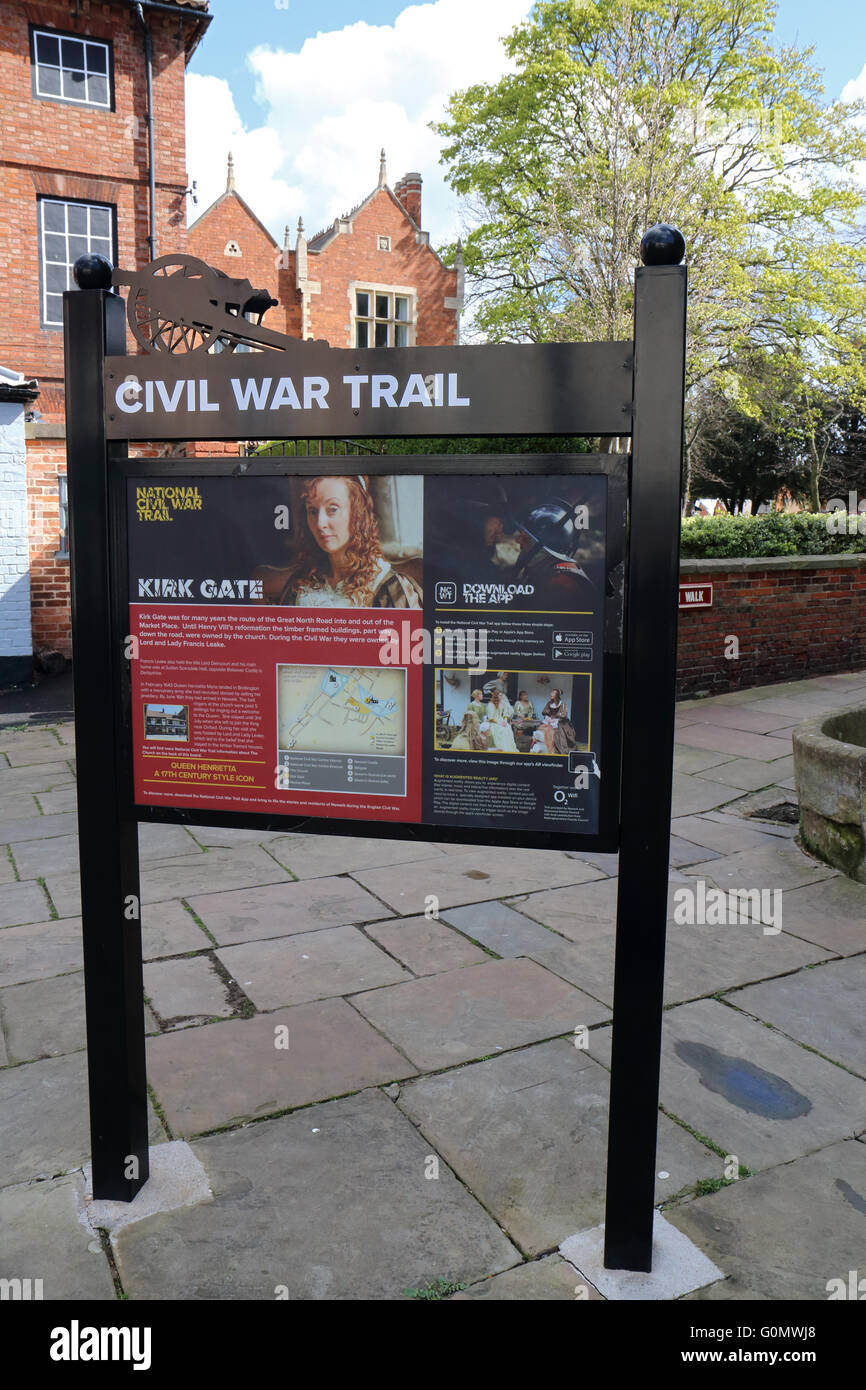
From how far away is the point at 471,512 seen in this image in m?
2.28

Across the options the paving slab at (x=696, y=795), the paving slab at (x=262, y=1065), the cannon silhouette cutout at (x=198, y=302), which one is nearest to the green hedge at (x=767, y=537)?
the paving slab at (x=696, y=795)

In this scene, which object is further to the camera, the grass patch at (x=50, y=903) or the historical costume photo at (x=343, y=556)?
the grass patch at (x=50, y=903)

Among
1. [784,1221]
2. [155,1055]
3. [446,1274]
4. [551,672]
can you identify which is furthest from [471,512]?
[155,1055]

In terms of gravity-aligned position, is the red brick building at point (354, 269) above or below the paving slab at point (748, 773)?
above

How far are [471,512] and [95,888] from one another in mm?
1345

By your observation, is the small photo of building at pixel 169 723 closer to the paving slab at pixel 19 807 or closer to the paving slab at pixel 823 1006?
the paving slab at pixel 823 1006

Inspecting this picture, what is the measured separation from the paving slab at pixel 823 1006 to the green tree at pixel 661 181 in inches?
563

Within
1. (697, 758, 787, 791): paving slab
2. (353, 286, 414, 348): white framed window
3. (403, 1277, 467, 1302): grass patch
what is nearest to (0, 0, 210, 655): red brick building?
(353, 286, 414, 348): white framed window

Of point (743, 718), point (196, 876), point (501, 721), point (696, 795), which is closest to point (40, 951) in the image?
point (196, 876)

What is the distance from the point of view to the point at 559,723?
7.51ft

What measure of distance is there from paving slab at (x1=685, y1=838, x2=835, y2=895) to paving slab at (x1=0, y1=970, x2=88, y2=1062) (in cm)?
314

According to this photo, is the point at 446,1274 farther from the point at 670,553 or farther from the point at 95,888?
the point at 670,553

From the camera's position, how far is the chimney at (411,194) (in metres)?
27.1

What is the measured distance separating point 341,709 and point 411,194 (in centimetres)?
2831
